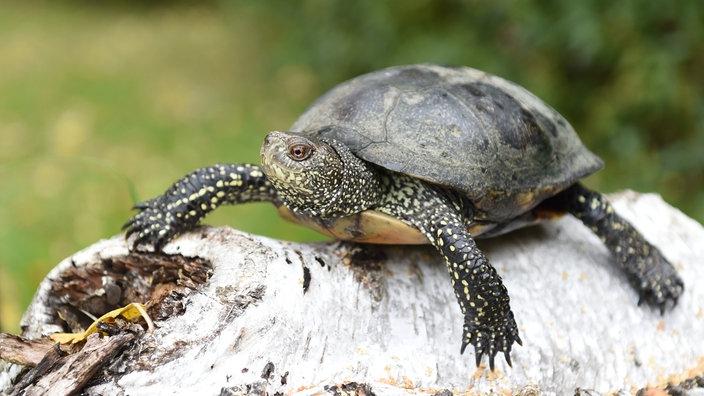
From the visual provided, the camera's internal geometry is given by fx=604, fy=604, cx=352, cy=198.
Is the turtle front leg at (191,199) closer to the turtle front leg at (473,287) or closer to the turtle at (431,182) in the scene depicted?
the turtle at (431,182)

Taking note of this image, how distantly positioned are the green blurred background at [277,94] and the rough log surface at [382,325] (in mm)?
877

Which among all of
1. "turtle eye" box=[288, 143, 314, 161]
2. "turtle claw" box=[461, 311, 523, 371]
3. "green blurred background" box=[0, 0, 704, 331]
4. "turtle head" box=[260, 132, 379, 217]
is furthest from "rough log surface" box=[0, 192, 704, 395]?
"green blurred background" box=[0, 0, 704, 331]

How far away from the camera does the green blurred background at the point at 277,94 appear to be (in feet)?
14.2

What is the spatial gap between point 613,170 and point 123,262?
4279 millimetres

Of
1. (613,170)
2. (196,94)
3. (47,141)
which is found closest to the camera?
(613,170)

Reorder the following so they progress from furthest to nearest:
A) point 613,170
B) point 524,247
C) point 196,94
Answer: point 196,94, point 613,170, point 524,247

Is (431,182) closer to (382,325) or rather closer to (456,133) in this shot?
(456,133)

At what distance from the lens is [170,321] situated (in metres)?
1.85

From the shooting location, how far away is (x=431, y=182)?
2275 mm

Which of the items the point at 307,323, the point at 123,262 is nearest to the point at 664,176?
the point at 307,323

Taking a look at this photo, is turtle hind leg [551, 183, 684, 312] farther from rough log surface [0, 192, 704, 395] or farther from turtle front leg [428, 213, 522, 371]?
turtle front leg [428, 213, 522, 371]

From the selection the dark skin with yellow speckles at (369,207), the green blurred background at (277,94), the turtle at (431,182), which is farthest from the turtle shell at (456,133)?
the green blurred background at (277,94)

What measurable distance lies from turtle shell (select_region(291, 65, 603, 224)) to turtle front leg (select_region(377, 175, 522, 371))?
16cm

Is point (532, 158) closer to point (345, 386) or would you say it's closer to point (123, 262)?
point (345, 386)
